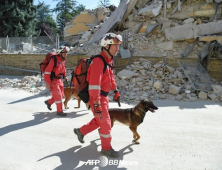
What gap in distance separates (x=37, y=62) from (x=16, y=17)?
13.8 metres

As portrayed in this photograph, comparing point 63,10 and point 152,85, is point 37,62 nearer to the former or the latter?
point 152,85

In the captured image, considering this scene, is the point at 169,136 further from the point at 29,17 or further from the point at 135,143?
the point at 29,17

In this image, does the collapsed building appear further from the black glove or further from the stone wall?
the black glove

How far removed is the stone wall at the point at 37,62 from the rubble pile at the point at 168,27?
0.82m

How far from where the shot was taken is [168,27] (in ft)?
42.2

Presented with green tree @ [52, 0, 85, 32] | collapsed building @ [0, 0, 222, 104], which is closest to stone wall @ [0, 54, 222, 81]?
collapsed building @ [0, 0, 222, 104]

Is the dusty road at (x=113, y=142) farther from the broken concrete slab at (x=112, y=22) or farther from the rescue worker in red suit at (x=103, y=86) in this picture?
the broken concrete slab at (x=112, y=22)

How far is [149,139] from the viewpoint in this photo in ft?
13.9

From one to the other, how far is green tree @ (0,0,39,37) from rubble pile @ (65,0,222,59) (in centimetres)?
1300

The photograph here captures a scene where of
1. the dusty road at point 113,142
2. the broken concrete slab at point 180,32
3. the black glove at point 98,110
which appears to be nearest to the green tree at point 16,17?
the broken concrete slab at point 180,32

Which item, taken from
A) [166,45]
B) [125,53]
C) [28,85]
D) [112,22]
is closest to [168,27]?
[166,45]

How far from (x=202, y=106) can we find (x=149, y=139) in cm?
384

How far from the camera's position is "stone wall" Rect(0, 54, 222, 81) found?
418 inches

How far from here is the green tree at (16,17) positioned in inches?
901
